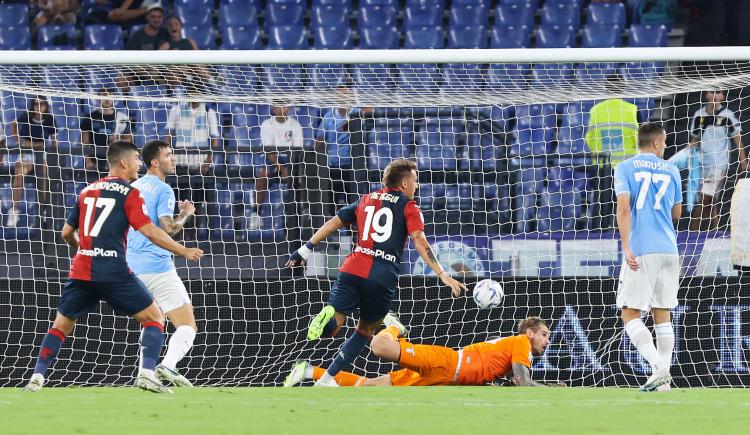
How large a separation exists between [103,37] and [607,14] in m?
6.21

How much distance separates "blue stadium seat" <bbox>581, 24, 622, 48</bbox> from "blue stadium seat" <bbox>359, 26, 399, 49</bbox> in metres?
2.33

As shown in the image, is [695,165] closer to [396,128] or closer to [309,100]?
[396,128]

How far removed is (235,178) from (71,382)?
93.5 inches

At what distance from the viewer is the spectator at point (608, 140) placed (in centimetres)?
1161

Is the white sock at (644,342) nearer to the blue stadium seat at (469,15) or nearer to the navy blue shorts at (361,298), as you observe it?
the navy blue shorts at (361,298)

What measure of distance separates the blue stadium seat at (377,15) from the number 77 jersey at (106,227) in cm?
850

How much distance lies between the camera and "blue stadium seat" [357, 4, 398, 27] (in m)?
15.7

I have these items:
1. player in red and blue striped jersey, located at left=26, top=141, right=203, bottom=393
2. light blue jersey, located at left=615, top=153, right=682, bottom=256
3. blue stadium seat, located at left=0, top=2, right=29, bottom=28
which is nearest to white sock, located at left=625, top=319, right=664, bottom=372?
light blue jersey, located at left=615, top=153, right=682, bottom=256

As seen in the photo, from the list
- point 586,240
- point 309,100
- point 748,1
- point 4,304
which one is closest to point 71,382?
point 4,304

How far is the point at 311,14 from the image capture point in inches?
627

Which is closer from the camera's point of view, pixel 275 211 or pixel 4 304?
pixel 4 304

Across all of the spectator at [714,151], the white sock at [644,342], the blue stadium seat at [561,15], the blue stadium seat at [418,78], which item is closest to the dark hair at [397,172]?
the white sock at [644,342]

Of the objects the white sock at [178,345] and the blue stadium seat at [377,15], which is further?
the blue stadium seat at [377,15]

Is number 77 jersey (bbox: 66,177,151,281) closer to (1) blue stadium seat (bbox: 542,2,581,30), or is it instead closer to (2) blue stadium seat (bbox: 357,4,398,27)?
(2) blue stadium seat (bbox: 357,4,398,27)
